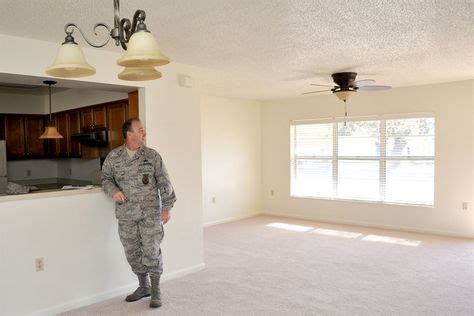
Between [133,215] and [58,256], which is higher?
[133,215]

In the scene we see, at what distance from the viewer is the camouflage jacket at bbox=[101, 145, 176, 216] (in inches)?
136

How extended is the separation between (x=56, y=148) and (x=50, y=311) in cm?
360

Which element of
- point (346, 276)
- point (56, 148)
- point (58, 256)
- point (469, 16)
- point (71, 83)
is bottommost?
point (346, 276)

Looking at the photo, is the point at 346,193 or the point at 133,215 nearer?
the point at 133,215

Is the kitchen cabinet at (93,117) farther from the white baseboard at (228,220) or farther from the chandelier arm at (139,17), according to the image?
the chandelier arm at (139,17)

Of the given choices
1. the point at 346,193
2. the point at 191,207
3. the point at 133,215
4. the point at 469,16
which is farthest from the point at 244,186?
the point at 469,16

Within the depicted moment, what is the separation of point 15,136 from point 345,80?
5054 millimetres

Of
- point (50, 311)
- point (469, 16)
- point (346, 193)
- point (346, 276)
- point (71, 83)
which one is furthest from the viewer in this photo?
point (346, 193)

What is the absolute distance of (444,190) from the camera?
6.01 meters

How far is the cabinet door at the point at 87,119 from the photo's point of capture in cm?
514

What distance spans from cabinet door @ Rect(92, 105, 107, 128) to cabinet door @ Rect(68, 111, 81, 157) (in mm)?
539

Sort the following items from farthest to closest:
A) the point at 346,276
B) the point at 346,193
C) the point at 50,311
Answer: the point at 346,193 < the point at 346,276 < the point at 50,311

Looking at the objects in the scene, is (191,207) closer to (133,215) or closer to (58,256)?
(133,215)

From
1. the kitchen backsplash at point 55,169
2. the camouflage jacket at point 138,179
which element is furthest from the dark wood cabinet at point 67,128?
the camouflage jacket at point 138,179
